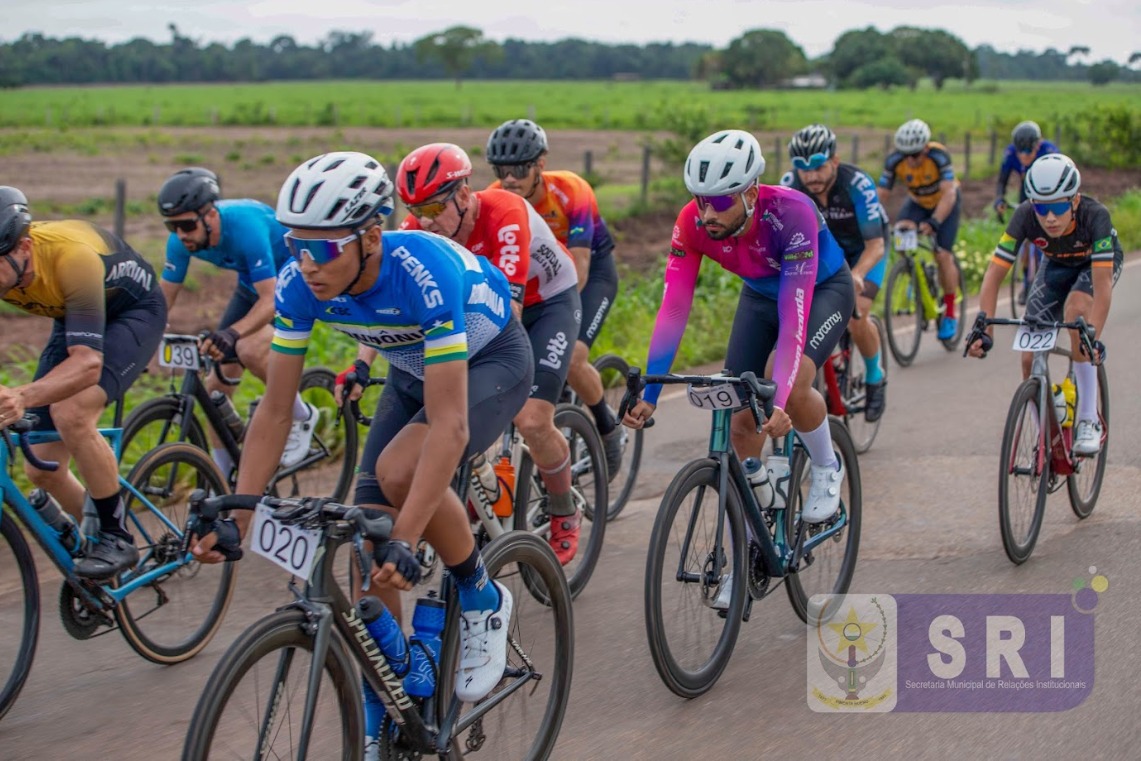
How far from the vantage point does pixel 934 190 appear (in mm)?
11422

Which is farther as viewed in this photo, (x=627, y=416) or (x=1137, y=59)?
(x=1137, y=59)

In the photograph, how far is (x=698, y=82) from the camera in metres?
121

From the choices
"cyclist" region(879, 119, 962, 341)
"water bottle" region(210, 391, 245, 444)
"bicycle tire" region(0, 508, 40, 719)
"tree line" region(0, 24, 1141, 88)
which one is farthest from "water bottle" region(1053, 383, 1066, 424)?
"tree line" region(0, 24, 1141, 88)

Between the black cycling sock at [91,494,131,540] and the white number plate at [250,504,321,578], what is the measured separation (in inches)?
77.0

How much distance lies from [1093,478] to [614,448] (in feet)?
8.71

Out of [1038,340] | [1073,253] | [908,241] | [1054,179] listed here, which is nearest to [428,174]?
[1038,340]

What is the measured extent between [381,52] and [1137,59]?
116 meters

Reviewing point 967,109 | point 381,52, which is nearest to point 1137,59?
point 967,109

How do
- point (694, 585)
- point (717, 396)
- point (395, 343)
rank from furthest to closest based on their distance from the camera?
point (694, 585) → point (717, 396) → point (395, 343)

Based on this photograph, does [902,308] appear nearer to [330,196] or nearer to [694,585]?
[694,585]

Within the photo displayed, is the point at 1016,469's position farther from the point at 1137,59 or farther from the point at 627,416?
the point at 1137,59

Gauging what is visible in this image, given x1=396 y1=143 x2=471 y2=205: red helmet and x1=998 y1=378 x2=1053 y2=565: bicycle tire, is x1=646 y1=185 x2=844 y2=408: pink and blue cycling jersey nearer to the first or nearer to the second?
x1=396 y1=143 x2=471 y2=205: red helmet

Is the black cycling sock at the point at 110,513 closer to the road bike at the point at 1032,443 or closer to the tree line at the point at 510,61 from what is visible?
the road bike at the point at 1032,443

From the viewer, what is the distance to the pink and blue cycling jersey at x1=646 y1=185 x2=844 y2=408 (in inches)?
194
